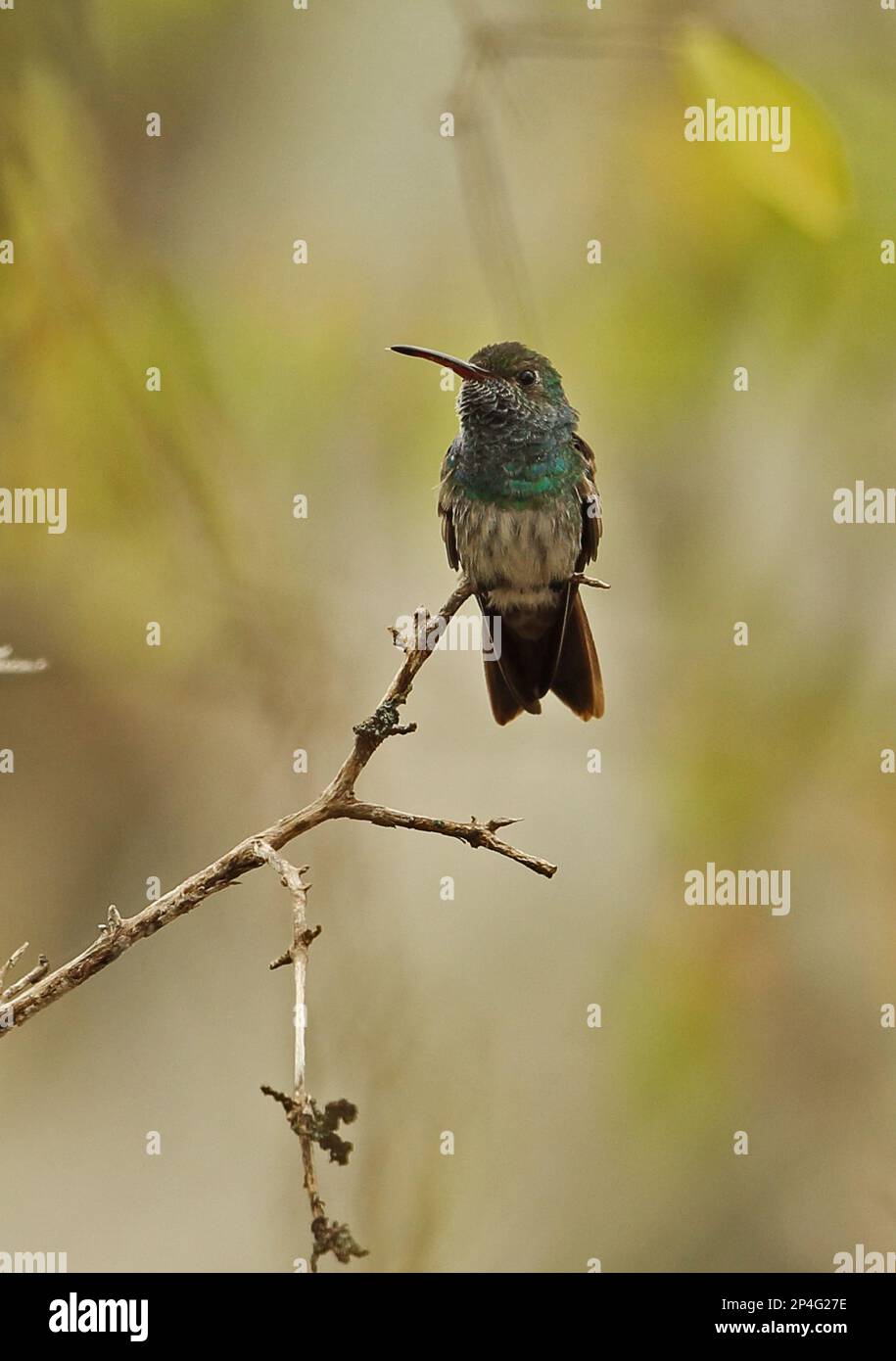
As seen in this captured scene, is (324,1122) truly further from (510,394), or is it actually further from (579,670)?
(510,394)

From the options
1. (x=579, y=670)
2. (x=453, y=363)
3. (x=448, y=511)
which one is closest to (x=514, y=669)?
(x=579, y=670)

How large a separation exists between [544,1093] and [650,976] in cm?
87

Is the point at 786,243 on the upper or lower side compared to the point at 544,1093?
upper

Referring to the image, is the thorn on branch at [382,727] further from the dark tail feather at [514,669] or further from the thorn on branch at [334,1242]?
the dark tail feather at [514,669]

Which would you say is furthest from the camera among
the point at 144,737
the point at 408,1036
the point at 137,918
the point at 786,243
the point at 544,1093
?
the point at 544,1093

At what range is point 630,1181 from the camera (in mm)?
5969

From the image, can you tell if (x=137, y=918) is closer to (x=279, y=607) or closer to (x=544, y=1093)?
(x=279, y=607)

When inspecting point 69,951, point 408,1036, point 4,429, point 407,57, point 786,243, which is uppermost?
point 407,57

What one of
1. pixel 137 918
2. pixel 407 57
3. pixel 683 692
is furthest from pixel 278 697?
pixel 137 918

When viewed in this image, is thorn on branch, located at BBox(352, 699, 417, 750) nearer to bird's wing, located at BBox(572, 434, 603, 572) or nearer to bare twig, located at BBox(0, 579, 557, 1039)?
bare twig, located at BBox(0, 579, 557, 1039)

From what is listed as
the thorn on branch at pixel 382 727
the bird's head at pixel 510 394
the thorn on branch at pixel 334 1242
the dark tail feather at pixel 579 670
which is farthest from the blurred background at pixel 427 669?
the thorn on branch at pixel 334 1242

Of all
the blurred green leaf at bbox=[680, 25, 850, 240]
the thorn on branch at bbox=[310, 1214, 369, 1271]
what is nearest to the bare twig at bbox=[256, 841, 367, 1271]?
the thorn on branch at bbox=[310, 1214, 369, 1271]

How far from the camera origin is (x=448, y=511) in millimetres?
5031

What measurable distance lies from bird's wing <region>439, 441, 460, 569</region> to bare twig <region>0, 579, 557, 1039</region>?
233 centimetres
